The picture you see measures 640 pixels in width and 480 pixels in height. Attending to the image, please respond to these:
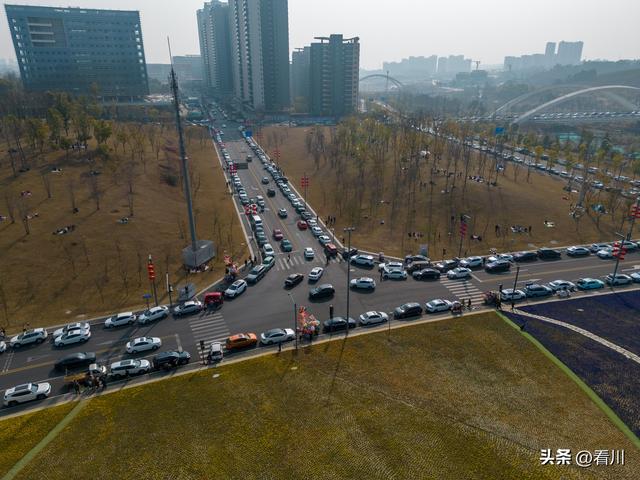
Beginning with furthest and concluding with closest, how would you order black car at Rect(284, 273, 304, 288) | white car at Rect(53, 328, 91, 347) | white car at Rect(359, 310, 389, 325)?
black car at Rect(284, 273, 304, 288)
white car at Rect(359, 310, 389, 325)
white car at Rect(53, 328, 91, 347)

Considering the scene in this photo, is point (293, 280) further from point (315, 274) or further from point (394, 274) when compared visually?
point (394, 274)

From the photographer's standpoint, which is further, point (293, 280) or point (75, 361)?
point (293, 280)

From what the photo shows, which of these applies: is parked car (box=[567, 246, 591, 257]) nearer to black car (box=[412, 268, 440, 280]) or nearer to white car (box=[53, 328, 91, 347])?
black car (box=[412, 268, 440, 280])

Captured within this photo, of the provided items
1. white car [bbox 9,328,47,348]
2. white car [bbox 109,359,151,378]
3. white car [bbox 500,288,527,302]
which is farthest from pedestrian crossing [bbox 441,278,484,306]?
white car [bbox 9,328,47,348]

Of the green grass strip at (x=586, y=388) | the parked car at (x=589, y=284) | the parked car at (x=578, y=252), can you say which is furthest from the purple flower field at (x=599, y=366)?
the parked car at (x=578, y=252)

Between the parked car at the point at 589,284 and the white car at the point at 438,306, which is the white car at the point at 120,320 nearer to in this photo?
the white car at the point at 438,306

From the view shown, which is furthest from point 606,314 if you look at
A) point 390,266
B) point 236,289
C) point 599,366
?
point 236,289
